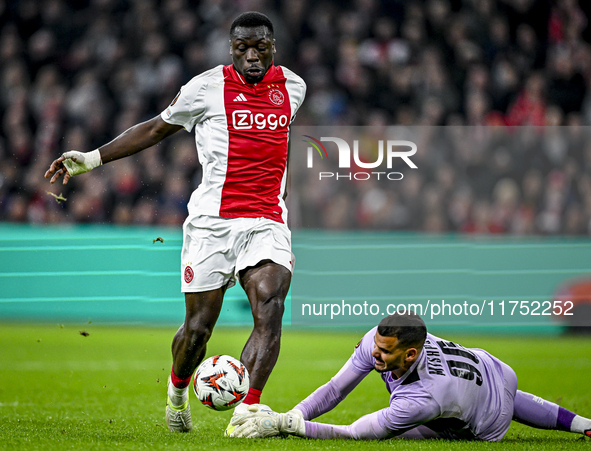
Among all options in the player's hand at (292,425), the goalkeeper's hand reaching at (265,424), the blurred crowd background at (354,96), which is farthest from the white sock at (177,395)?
the blurred crowd background at (354,96)

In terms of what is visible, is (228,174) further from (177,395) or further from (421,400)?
(421,400)

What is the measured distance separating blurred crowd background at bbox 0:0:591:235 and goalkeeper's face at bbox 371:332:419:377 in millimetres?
4784

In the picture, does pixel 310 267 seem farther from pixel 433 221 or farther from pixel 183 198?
pixel 183 198

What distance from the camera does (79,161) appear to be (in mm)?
4914

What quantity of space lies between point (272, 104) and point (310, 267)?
148 inches

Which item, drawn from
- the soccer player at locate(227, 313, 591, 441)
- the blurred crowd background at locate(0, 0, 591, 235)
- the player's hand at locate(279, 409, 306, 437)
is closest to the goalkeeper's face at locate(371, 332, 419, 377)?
the soccer player at locate(227, 313, 591, 441)

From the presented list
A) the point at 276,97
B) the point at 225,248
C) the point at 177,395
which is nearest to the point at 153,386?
the point at 177,395

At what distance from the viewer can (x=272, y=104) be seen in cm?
502

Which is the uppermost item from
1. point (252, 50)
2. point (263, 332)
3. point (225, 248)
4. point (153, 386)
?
point (252, 50)

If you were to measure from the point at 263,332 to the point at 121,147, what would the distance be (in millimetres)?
1480

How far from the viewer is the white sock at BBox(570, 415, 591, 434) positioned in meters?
4.73

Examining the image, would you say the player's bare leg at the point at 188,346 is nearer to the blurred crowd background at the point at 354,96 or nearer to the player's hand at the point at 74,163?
the player's hand at the point at 74,163

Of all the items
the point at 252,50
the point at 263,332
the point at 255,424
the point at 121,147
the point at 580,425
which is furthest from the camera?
the point at 121,147

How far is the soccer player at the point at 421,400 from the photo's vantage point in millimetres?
4336
